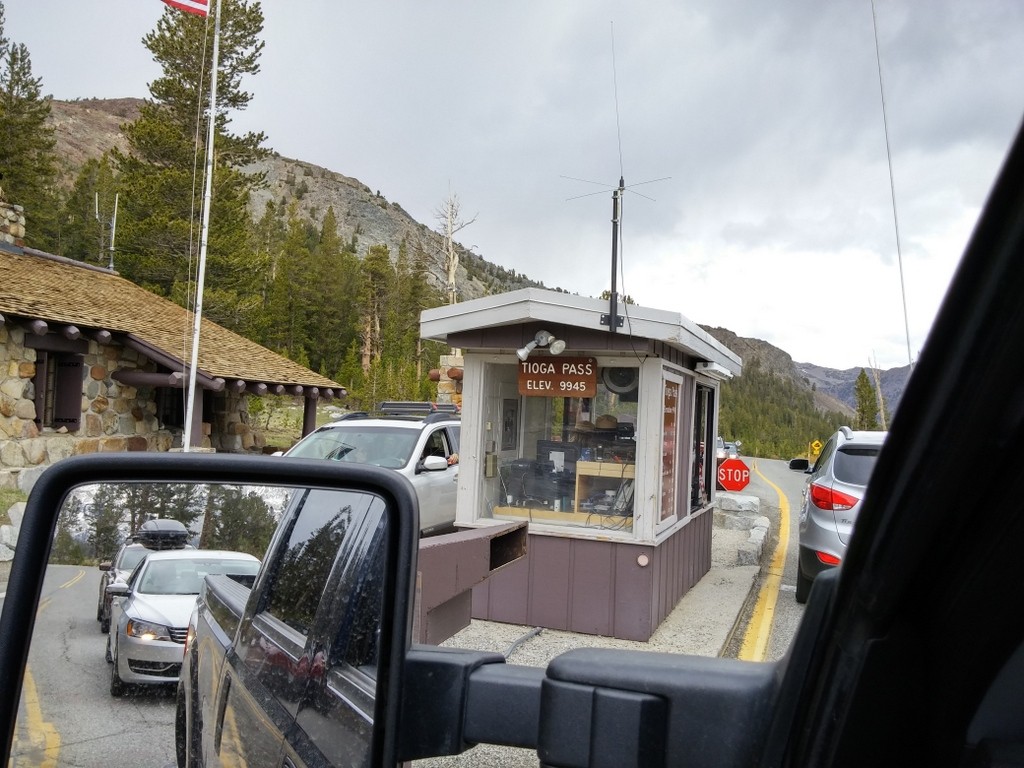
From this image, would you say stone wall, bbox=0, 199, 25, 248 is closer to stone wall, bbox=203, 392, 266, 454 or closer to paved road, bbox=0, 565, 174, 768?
stone wall, bbox=203, 392, 266, 454

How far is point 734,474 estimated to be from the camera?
13.4 meters

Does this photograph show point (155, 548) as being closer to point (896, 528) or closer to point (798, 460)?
point (896, 528)

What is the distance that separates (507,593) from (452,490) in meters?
4.67

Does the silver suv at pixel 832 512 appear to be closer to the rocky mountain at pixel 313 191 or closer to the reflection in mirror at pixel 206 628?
the reflection in mirror at pixel 206 628

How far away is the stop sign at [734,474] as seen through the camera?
13211 millimetres

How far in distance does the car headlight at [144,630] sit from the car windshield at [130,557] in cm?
7

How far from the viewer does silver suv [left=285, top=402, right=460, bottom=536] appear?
11438mm

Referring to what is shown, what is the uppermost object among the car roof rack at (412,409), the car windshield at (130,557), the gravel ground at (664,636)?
the car roof rack at (412,409)

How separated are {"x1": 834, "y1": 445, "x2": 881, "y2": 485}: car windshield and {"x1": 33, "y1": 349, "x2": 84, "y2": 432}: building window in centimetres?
1468

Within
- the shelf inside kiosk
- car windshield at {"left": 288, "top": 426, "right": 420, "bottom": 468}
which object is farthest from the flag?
the shelf inside kiosk

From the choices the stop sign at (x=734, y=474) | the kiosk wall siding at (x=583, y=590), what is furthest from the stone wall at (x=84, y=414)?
the stop sign at (x=734, y=474)

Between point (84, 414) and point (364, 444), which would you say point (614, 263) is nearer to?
point (364, 444)

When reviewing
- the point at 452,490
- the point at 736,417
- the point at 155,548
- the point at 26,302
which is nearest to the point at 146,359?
the point at 26,302

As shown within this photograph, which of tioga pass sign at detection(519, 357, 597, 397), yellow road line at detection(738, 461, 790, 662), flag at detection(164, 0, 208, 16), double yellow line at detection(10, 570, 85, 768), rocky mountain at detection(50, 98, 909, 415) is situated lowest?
yellow road line at detection(738, 461, 790, 662)
